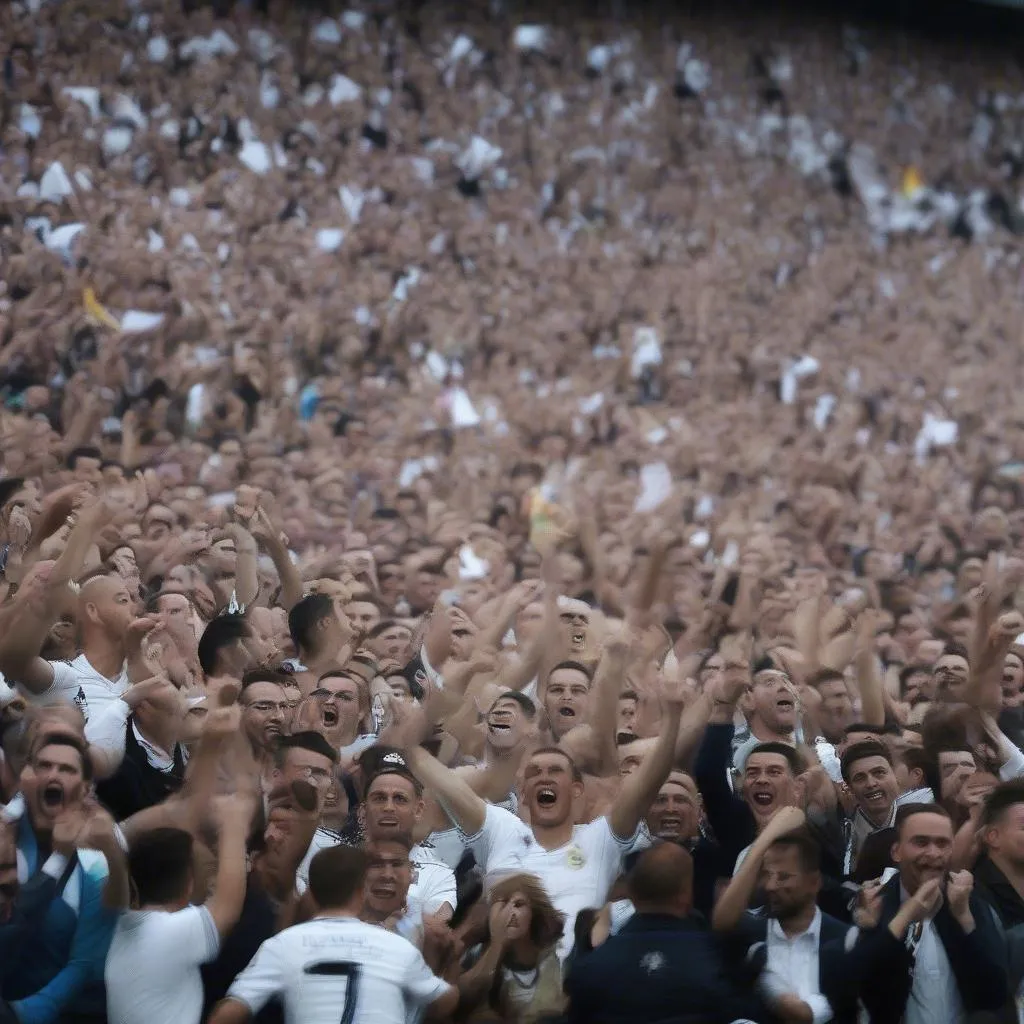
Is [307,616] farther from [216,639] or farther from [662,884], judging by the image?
[662,884]

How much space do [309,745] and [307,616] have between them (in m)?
1.49

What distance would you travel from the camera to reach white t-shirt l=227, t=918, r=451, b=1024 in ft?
13.7

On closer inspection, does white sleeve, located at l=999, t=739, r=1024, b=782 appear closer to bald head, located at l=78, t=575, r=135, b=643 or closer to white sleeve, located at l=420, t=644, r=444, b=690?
white sleeve, located at l=420, t=644, r=444, b=690

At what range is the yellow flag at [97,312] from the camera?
1223cm

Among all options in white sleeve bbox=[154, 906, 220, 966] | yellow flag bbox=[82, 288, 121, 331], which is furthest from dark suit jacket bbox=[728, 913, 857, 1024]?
yellow flag bbox=[82, 288, 121, 331]

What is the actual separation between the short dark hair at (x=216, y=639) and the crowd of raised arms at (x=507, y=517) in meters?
0.01

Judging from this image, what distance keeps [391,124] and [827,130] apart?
21.8 ft

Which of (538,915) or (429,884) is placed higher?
(538,915)

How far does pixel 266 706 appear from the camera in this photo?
5.42 m

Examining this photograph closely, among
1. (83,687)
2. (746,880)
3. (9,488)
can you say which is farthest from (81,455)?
(746,880)

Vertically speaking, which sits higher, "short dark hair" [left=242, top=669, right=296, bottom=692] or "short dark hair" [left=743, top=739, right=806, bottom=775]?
"short dark hair" [left=743, top=739, right=806, bottom=775]

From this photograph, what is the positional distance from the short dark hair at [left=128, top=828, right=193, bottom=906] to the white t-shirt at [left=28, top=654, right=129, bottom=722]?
0.88 meters

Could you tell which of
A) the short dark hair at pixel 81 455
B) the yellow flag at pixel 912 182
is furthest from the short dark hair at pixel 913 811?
the yellow flag at pixel 912 182

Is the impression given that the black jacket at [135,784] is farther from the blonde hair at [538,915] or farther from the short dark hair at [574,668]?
the short dark hair at [574,668]
